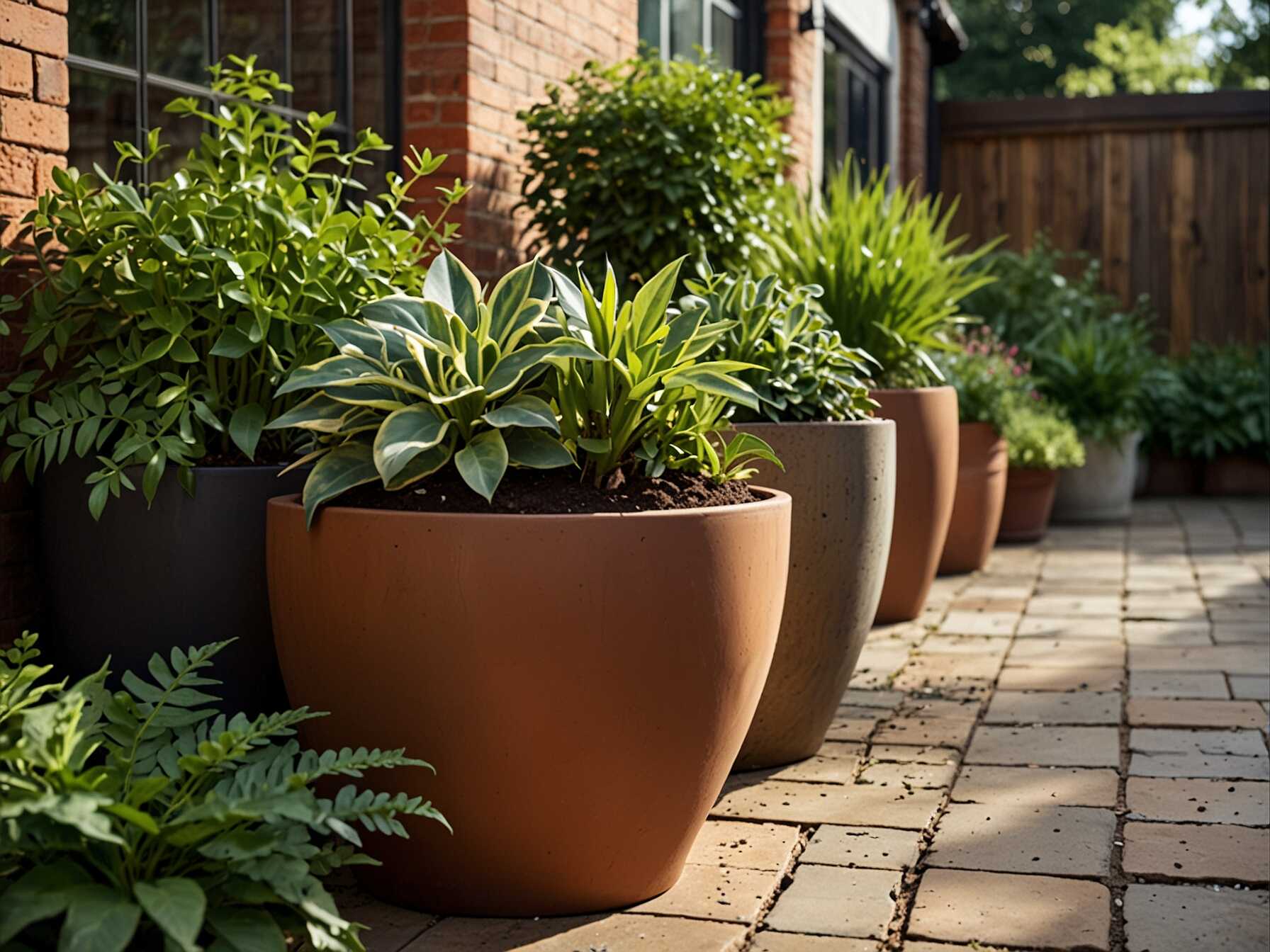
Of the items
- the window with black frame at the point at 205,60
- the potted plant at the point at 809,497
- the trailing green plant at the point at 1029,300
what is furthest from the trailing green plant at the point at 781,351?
the trailing green plant at the point at 1029,300

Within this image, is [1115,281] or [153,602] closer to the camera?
[153,602]

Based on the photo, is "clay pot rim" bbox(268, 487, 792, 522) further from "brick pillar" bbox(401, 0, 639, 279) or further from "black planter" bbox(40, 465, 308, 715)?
"brick pillar" bbox(401, 0, 639, 279)

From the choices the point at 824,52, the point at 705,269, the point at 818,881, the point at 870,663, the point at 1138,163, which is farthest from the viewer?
the point at 1138,163

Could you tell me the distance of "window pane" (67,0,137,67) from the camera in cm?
529

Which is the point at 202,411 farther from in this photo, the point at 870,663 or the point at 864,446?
the point at 870,663

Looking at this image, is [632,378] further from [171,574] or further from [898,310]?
[898,310]

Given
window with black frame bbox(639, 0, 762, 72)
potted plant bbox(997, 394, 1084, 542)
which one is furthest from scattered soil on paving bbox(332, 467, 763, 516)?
potted plant bbox(997, 394, 1084, 542)

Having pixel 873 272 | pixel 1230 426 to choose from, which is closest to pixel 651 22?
pixel 873 272

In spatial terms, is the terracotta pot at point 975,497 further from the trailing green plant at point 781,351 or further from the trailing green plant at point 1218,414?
the trailing green plant at point 1218,414

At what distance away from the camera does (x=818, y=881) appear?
2438 mm

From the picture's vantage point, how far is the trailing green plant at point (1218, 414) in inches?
314

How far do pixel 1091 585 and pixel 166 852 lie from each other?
13.5 feet

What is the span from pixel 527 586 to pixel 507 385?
313mm

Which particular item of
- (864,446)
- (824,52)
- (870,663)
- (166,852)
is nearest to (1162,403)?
(824,52)
